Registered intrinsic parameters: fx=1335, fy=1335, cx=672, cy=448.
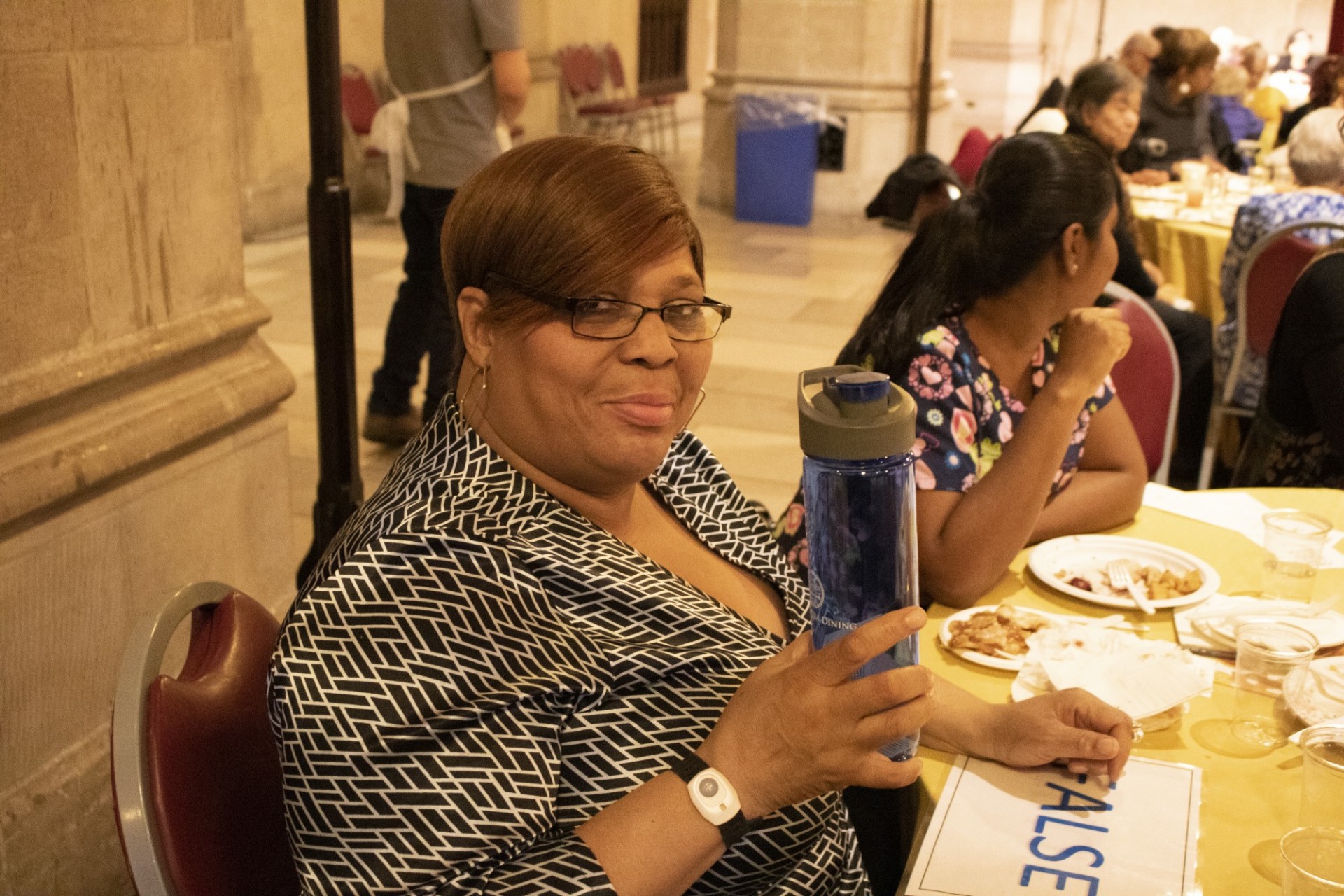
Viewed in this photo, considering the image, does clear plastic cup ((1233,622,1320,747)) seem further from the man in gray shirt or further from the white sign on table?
the man in gray shirt

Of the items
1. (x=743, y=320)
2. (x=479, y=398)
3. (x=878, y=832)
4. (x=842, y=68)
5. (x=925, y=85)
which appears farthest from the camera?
(x=842, y=68)

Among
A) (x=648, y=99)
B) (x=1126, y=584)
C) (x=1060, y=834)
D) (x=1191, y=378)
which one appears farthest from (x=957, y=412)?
(x=648, y=99)

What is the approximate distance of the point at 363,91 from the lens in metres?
9.59

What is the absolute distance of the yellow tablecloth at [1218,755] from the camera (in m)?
1.41

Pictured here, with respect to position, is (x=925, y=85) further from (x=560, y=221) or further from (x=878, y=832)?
(x=560, y=221)

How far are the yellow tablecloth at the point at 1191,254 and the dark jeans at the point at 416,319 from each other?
287cm

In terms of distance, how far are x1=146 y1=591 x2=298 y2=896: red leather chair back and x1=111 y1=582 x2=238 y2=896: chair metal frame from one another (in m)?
0.01

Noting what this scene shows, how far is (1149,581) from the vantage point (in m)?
2.06

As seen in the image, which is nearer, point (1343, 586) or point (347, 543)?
point (347, 543)

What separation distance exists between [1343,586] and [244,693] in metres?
1.63

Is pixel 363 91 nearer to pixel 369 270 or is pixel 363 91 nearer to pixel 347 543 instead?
pixel 369 270

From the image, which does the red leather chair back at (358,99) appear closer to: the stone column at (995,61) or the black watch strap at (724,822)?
the stone column at (995,61)

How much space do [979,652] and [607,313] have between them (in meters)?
0.80

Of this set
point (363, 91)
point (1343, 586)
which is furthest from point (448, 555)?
point (363, 91)
